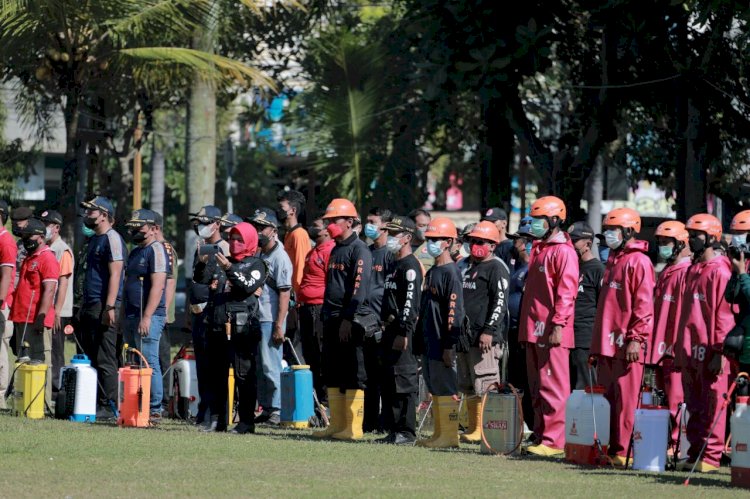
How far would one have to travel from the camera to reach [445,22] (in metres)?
21.8

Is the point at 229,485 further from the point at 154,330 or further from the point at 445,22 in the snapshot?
the point at 445,22

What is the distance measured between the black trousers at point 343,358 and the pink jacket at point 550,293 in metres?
1.61

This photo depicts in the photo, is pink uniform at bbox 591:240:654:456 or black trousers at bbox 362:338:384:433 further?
black trousers at bbox 362:338:384:433

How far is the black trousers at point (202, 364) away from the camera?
609 inches

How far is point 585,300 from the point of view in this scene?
51.1 feet

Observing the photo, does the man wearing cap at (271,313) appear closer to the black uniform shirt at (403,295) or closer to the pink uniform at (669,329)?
the black uniform shirt at (403,295)

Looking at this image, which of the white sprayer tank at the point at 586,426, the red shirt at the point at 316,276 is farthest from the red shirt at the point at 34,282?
the white sprayer tank at the point at 586,426

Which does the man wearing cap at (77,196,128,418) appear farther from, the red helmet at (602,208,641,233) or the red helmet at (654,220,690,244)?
the red helmet at (654,220,690,244)

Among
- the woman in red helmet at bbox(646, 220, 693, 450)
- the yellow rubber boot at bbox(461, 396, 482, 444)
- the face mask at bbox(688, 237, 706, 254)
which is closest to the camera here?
the face mask at bbox(688, 237, 706, 254)

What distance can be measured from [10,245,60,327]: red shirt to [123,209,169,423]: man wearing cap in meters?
0.92

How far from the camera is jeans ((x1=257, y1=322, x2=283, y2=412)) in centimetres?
1630

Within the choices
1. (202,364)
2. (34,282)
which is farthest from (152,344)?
(34,282)

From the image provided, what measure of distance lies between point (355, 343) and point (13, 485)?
4.52 meters

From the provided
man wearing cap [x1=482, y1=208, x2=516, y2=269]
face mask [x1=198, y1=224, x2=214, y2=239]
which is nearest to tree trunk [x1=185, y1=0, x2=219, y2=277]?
face mask [x1=198, y1=224, x2=214, y2=239]
